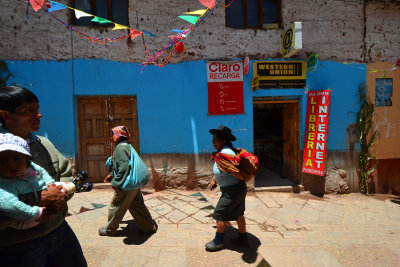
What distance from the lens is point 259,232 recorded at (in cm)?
356

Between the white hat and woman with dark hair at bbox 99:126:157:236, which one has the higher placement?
the white hat

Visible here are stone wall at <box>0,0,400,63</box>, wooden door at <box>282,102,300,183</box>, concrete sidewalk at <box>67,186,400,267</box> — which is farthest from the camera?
wooden door at <box>282,102,300,183</box>

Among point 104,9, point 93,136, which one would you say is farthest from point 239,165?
point 104,9

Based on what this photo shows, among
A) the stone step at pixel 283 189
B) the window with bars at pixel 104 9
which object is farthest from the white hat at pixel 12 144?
the stone step at pixel 283 189

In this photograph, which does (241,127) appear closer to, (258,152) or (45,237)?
(258,152)

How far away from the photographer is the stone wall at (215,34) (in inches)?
195

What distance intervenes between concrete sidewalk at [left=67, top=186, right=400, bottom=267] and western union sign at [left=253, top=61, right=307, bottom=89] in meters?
2.74

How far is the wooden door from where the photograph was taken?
223 inches

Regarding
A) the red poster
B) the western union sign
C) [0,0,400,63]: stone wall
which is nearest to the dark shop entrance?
the western union sign

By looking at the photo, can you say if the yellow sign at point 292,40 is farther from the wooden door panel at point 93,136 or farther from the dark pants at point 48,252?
the dark pants at point 48,252

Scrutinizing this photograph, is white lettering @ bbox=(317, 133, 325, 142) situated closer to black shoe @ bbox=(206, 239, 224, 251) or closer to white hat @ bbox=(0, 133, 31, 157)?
black shoe @ bbox=(206, 239, 224, 251)

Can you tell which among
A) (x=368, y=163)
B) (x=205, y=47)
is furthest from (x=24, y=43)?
(x=368, y=163)

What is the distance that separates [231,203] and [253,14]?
487 centimetres

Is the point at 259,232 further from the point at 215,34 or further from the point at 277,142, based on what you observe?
the point at 215,34
